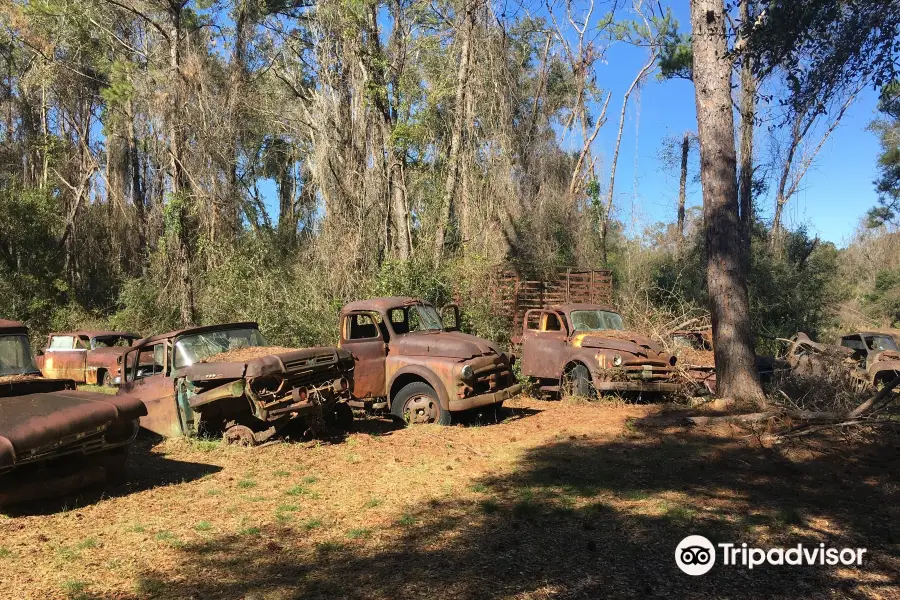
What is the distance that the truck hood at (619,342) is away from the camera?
1090cm

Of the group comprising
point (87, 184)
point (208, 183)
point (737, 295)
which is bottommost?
point (737, 295)

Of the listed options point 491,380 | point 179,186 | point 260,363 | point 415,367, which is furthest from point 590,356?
point 179,186

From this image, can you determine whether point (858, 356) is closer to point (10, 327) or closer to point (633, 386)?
point (633, 386)

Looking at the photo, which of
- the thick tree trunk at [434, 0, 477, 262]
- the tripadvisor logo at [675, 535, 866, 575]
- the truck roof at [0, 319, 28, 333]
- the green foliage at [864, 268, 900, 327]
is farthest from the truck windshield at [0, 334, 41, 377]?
the green foliage at [864, 268, 900, 327]

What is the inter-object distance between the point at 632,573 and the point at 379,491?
9.54 ft

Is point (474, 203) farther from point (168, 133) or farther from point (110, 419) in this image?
point (110, 419)

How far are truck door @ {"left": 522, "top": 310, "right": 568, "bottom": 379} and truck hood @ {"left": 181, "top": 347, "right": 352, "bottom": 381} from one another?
470 centimetres

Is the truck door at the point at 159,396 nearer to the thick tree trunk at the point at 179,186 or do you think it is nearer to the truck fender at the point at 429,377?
the truck fender at the point at 429,377

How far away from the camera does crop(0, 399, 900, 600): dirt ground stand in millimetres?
4078

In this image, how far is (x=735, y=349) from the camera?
9570mm

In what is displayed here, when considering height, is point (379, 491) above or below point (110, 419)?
below

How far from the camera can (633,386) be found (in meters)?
10.6

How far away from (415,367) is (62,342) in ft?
34.0

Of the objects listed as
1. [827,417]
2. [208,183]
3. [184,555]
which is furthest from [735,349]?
[208,183]
